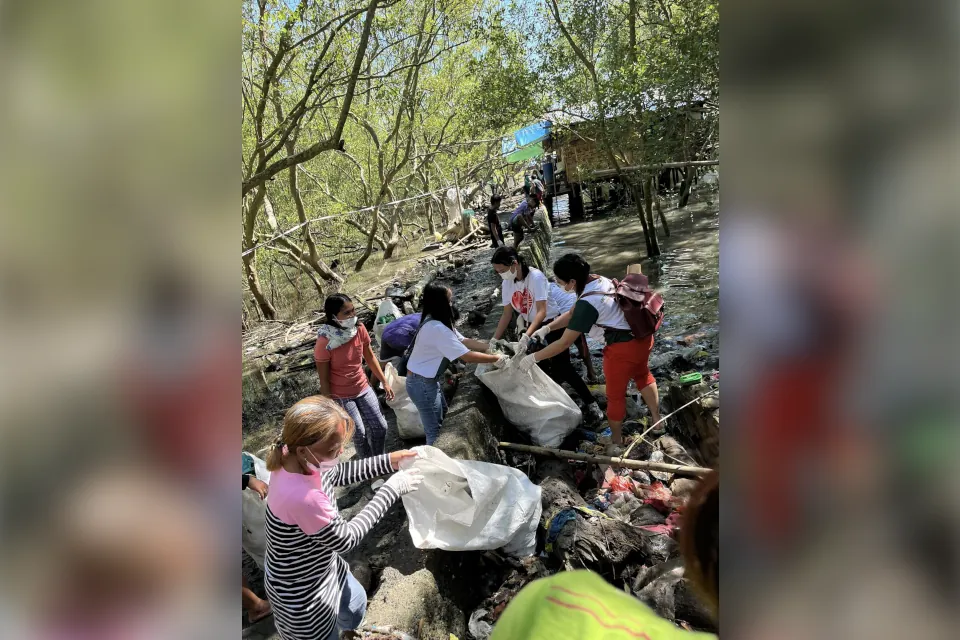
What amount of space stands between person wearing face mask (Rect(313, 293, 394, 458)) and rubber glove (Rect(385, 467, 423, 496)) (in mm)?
1249

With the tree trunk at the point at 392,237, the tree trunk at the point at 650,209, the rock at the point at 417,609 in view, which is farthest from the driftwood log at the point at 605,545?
the tree trunk at the point at 392,237

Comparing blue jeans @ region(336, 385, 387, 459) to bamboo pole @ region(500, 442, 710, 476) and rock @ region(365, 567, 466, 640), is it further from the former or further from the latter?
rock @ region(365, 567, 466, 640)

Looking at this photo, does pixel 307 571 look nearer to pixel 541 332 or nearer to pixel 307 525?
pixel 307 525

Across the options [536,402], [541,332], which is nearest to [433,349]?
[536,402]

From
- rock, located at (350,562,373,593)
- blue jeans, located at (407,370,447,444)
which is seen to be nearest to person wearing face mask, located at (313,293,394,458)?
blue jeans, located at (407,370,447,444)

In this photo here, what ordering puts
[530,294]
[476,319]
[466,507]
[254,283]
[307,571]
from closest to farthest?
[307,571] < [466,507] < [530,294] < [476,319] < [254,283]

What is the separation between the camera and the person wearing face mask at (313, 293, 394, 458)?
3742 mm

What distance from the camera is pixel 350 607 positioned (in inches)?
90.9

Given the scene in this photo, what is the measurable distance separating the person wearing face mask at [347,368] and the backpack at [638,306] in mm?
1889

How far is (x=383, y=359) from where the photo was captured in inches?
185

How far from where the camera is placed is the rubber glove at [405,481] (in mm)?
2400

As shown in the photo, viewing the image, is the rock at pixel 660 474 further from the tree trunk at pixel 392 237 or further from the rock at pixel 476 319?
the tree trunk at pixel 392 237

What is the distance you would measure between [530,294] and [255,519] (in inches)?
117
